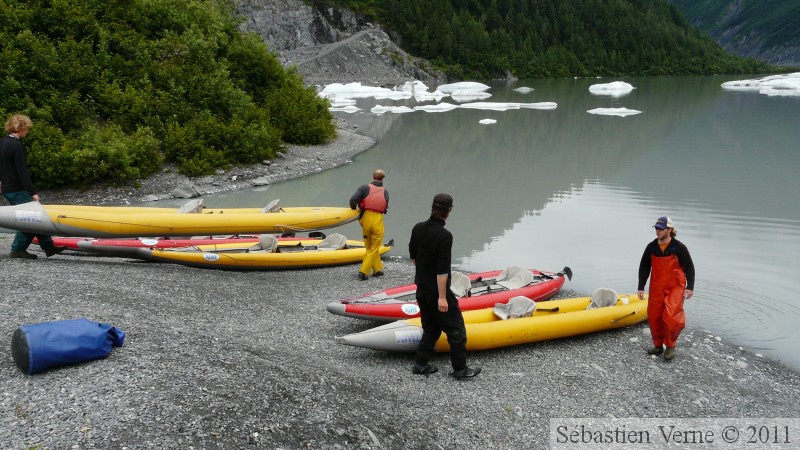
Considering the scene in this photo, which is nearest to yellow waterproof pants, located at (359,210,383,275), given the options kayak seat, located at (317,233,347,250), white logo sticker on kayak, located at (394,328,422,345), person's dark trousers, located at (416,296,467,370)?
kayak seat, located at (317,233,347,250)

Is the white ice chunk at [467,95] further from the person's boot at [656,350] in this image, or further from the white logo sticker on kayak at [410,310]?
the person's boot at [656,350]

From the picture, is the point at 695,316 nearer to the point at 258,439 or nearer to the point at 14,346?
the point at 258,439

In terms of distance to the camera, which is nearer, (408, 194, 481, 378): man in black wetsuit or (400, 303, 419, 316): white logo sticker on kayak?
(408, 194, 481, 378): man in black wetsuit

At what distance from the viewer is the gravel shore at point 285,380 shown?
15.7 feet

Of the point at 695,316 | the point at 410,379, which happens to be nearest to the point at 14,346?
the point at 410,379

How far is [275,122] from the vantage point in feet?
87.5

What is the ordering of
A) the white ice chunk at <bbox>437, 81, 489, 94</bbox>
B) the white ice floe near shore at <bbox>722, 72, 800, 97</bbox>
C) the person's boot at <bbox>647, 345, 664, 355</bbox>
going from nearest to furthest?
the person's boot at <bbox>647, 345, 664, 355</bbox> < the white ice floe near shore at <bbox>722, 72, 800, 97</bbox> < the white ice chunk at <bbox>437, 81, 489, 94</bbox>

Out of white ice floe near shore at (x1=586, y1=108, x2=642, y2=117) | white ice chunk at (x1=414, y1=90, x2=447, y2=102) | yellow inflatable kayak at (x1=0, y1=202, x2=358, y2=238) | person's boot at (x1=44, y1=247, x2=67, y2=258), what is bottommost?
person's boot at (x1=44, y1=247, x2=67, y2=258)

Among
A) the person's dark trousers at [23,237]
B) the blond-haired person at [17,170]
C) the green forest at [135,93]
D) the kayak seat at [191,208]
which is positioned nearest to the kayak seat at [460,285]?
the kayak seat at [191,208]

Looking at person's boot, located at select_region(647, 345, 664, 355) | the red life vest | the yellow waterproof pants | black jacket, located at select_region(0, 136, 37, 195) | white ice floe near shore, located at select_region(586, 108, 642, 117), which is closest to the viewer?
person's boot, located at select_region(647, 345, 664, 355)

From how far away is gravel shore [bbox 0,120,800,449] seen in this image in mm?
4785

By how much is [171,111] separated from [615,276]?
17680 mm

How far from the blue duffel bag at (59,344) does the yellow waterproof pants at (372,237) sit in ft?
17.7

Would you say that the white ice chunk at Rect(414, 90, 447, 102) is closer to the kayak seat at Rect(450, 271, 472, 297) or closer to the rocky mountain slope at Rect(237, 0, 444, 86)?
the rocky mountain slope at Rect(237, 0, 444, 86)
